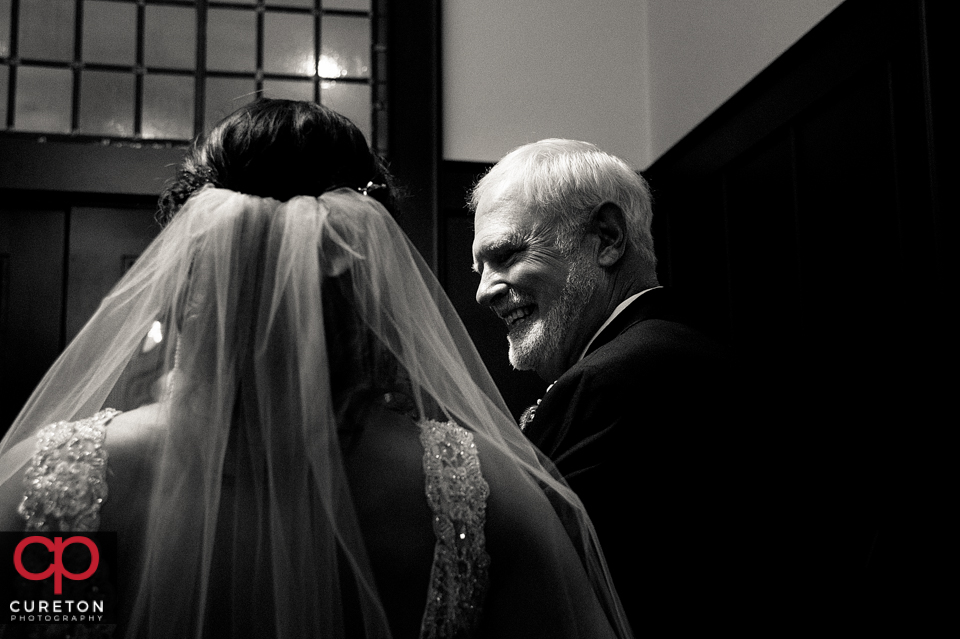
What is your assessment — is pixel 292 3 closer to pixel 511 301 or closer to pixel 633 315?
pixel 511 301

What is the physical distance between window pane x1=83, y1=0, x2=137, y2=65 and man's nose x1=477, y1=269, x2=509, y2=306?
7.37 ft

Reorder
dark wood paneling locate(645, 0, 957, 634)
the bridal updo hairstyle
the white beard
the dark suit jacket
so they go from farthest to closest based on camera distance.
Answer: the white beard, dark wood paneling locate(645, 0, 957, 634), the dark suit jacket, the bridal updo hairstyle

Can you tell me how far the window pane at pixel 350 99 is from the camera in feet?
13.6

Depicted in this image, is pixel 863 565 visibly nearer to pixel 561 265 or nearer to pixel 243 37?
pixel 561 265

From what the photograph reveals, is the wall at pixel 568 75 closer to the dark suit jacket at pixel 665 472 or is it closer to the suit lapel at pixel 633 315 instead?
the suit lapel at pixel 633 315

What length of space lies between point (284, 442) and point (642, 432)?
35.3 inches

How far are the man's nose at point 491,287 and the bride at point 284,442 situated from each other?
3.76 ft

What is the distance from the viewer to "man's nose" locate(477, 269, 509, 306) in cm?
251

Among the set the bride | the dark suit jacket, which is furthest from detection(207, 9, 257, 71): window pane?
the bride

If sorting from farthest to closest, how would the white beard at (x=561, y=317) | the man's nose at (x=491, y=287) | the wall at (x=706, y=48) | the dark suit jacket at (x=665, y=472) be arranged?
the wall at (x=706, y=48) → the man's nose at (x=491, y=287) → the white beard at (x=561, y=317) → the dark suit jacket at (x=665, y=472)

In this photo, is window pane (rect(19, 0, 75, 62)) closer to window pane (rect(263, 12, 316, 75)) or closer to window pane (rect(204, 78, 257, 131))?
window pane (rect(204, 78, 257, 131))

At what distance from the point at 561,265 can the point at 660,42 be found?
2.15 metres

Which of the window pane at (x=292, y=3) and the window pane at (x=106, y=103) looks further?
the window pane at (x=292, y=3)

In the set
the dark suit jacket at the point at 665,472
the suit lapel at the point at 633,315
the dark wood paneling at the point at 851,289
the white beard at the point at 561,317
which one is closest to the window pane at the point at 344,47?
the dark wood paneling at the point at 851,289
